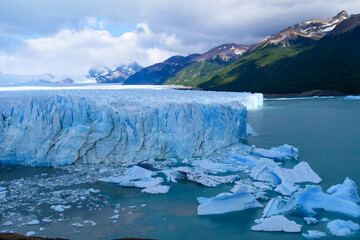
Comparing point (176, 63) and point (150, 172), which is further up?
point (176, 63)

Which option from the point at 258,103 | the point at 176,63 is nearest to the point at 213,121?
the point at 258,103

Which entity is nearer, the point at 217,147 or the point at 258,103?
the point at 217,147

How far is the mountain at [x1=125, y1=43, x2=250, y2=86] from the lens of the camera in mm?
108812

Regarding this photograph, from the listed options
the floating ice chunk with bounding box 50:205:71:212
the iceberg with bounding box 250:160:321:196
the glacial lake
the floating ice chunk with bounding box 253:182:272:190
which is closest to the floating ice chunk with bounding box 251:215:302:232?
the glacial lake

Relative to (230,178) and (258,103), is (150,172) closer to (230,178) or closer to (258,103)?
(230,178)

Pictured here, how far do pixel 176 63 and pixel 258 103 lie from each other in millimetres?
106124

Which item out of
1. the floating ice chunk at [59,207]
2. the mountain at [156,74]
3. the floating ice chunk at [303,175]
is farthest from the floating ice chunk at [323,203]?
the mountain at [156,74]

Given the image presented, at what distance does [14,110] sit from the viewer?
890 cm

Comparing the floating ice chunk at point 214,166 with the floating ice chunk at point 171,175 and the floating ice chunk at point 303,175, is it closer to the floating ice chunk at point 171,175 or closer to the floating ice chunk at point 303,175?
the floating ice chunk at point 171,175

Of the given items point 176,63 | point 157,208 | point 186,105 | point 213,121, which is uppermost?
point 176,63

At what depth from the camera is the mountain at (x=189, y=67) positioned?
357 feet

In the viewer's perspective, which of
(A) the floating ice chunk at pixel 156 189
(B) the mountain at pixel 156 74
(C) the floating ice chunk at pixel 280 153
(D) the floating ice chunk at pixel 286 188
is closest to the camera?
(D) the floating ice chunk at pixel 286 188

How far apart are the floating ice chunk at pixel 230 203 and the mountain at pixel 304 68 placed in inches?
1876

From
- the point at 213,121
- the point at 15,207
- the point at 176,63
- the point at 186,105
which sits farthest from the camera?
the point at 176,63
